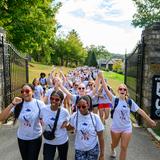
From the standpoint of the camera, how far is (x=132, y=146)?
377 inches

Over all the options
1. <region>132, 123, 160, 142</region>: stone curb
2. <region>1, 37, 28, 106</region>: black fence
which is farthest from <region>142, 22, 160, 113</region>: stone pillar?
<region>1, 37, 28, 106</region>: black fence

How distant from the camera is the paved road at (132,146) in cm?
844

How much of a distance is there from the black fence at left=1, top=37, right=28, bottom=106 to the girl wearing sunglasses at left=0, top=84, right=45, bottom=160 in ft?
23.1

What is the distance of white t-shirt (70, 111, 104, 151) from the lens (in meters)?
5.54

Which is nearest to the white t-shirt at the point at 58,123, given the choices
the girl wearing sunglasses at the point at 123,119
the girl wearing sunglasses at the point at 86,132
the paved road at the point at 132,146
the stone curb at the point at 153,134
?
the girl wearing sunglasses at the point at 86,132

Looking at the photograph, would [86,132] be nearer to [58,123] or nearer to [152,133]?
[58,123]

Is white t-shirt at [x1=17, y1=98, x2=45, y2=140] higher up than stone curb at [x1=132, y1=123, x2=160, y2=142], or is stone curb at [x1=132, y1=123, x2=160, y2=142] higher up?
white t-shirt at [x1=17, y1=98, x2=45, y2=140]

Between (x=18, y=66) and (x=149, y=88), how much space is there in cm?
622

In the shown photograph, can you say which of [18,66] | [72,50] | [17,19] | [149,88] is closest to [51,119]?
[149,88]

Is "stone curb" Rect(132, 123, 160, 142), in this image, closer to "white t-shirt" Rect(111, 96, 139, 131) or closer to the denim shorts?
"white t-shirt" Rect(111, 96, 139, 131)

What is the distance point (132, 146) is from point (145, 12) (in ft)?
182

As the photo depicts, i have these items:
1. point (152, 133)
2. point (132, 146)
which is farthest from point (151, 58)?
point (132, 146)

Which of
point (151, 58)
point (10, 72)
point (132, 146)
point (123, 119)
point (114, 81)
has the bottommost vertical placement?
point (114, 81)

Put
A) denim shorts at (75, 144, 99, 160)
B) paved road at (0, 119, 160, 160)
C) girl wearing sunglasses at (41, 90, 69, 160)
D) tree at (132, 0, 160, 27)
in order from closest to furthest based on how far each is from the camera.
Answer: denim shorts at (75, 144, 99, 160)
girl wearing sunglasses at (41, 90, 69, 160)
paved road at (0, 119, 160, 160)
tree at (132, 0, 160, 27)
